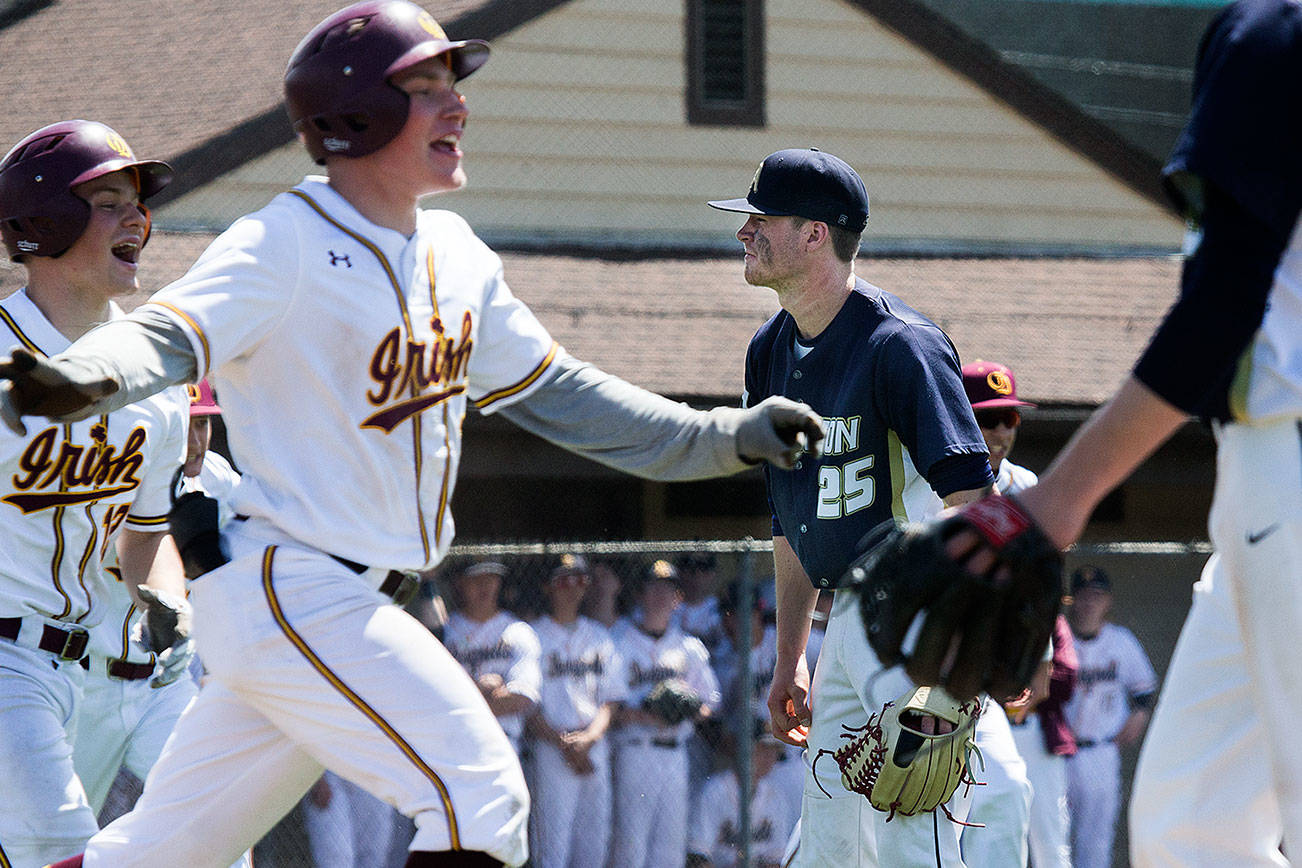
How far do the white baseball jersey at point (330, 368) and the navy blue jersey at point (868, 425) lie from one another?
59.5 inches

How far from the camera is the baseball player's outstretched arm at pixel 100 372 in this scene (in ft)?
A: 9.64

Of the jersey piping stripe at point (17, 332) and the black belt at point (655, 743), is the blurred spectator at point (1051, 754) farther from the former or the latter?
the jersey piping stripe at point (17, 332)

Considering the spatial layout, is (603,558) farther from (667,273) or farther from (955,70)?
(955,70)

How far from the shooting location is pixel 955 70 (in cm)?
1291

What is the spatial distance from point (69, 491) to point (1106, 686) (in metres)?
6.47

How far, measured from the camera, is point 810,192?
16.7ft

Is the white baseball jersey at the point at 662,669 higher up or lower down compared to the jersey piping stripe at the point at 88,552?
lower down

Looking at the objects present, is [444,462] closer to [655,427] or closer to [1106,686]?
[655,427]

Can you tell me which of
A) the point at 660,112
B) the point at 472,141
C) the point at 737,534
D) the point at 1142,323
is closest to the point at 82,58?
the point at 472,141

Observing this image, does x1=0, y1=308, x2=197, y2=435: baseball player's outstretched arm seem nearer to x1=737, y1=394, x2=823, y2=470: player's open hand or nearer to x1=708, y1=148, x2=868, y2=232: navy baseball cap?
x1=737, y1=394, x2=823, y2=470: player's open hand

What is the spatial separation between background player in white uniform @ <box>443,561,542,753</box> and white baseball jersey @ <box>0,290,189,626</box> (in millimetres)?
3525

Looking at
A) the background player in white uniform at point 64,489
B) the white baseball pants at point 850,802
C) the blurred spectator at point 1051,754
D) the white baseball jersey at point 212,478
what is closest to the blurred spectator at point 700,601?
the blurred spectator at point 1051,754

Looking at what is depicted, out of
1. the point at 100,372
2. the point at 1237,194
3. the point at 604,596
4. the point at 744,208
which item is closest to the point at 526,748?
the point at 604,596

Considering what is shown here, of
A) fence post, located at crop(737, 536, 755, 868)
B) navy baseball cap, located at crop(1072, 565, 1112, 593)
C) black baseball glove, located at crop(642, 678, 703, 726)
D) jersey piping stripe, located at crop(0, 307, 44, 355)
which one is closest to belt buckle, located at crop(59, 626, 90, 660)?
jersey piping stripe, located at crop(0, 307, 44, 355)
